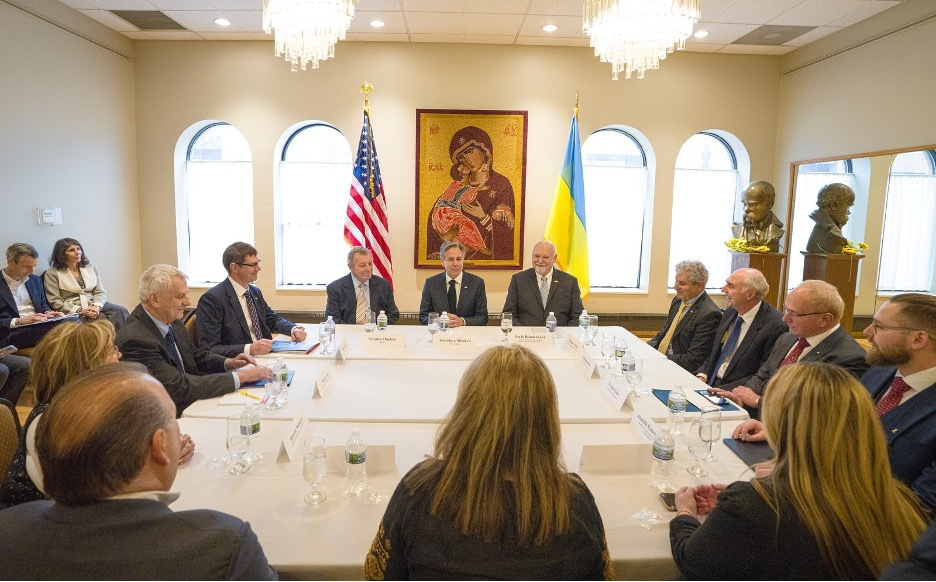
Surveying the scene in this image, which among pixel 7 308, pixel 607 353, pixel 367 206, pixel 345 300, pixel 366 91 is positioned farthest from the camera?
pixel 367 206

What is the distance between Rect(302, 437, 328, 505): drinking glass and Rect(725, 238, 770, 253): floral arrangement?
201 inches

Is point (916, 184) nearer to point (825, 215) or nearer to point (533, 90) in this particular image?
point (825, 215)

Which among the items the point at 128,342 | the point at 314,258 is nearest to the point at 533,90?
the point at 314,258

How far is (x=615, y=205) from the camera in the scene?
6480 mm

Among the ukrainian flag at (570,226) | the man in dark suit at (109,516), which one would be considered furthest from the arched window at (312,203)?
the man in dark suit at (109,516)

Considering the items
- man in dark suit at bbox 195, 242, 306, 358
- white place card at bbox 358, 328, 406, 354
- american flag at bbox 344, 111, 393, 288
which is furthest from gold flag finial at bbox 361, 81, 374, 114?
white place card at bbox 358, 328, 406, 354

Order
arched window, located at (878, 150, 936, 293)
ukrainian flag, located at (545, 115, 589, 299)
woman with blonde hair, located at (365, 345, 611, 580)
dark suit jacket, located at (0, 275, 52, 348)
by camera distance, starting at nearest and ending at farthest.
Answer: woman with blonde hair, located at (365, 345, 611, 580), dark suit jacket, located at (0, 275, 52, 348), arched window, located at (878, 150, 936, 293), ukrainian flag, located at (545, 115, 589, 299)

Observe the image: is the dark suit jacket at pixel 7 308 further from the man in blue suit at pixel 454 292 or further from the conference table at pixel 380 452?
the man in blue suit at pixel 454 292

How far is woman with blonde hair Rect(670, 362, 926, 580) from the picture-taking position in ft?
3.60

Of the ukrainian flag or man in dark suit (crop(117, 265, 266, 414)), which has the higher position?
the ukrainian flag

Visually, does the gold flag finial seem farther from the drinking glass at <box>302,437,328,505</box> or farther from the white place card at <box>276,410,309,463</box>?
the drinking glass at <box>302,437,328,505</box>

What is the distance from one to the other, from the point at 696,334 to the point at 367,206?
3369 millimetres

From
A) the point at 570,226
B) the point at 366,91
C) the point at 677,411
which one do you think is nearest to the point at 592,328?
the point at 677,411

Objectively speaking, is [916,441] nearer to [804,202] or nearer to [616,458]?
[616,458]
